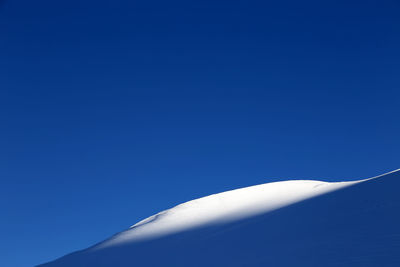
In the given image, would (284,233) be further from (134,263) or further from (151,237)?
(151,237)

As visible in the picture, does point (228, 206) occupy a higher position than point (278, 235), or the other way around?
point (228, 206)

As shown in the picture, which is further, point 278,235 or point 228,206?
point 228,206

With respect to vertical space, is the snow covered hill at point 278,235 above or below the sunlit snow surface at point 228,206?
→ below

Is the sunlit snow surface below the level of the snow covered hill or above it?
above

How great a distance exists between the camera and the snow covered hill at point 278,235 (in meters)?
8.85

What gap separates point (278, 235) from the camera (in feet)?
38.2

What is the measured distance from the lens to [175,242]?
14594 mm

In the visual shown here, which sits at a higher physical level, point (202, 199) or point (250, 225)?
point (202, 199)

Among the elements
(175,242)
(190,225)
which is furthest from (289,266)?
(190,225)

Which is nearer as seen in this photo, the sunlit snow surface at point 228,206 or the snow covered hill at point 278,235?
the snow covered hill at point 278,235

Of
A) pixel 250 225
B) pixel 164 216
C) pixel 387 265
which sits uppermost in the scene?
pixel 164 216

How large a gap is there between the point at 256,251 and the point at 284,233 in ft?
4.10

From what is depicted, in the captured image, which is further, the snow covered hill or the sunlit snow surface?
the sunlit snow surface

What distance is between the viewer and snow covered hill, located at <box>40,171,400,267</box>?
8852mm
